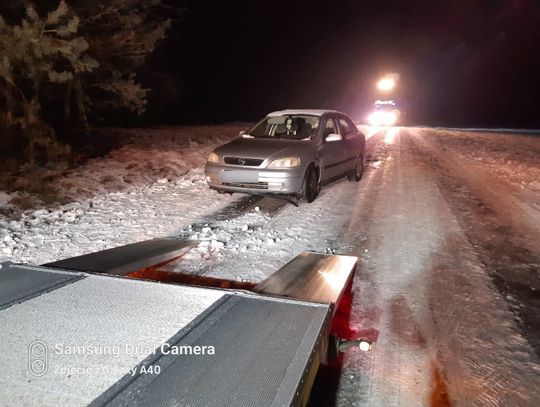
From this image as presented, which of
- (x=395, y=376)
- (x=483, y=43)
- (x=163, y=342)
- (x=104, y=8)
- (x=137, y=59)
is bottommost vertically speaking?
(x=395, y=376)

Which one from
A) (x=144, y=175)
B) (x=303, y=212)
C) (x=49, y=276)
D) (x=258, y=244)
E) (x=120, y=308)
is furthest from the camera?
(x=144, y=175)

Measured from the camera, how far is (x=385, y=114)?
105ft

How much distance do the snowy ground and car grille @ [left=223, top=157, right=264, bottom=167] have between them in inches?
29.3

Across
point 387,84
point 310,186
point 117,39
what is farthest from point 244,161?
point 387,84

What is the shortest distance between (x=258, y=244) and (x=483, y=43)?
60.1 meters

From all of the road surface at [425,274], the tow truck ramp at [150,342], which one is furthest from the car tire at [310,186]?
the tow truck ramp at [150,342]

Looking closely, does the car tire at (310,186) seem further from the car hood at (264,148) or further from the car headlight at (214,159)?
the car headlight at (214,159)

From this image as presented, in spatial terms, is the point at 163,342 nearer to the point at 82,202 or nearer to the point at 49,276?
the point at 49,276

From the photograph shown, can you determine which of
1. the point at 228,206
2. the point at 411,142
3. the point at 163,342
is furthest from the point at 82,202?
the point at 411,142

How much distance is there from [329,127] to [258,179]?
94.2 inches

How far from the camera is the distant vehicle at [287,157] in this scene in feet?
23.2

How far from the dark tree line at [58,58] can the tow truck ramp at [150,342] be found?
529 cm

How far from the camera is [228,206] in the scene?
7.39 metres

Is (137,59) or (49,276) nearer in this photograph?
(49,276)
